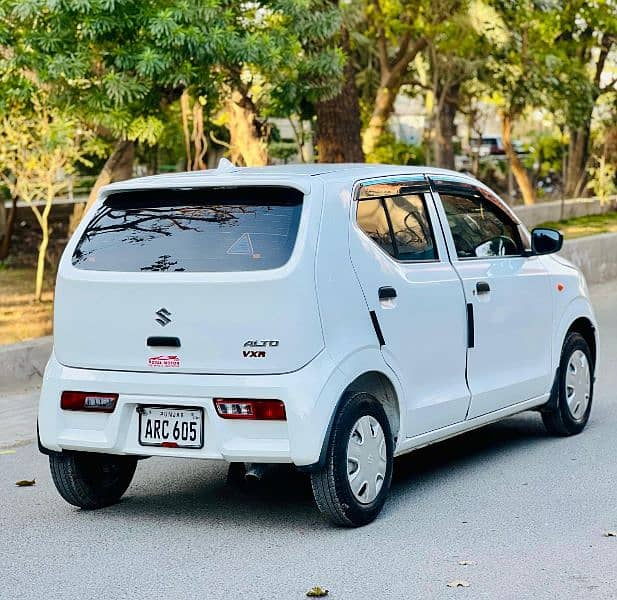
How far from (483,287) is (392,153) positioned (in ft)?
73.0

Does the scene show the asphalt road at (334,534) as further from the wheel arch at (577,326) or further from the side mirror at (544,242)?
the side mirror at (544,242)

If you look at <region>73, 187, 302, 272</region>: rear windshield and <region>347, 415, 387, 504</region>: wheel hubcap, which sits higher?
<region>73, 187, 302, 272</region>: rear windshield

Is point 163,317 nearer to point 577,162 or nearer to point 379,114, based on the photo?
point 379,114

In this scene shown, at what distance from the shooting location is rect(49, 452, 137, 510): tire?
7055mm

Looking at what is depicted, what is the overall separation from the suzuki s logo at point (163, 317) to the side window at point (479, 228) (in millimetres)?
1924

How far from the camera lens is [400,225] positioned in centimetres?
725

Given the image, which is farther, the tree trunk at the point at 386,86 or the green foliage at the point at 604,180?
the green foliage at the point at 604,180

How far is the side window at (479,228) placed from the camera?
781 cm

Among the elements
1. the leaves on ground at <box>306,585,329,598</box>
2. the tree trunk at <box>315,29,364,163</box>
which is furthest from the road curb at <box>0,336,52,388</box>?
the tree trunk at <box>315,29,364,163</box>

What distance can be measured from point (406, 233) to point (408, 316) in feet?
1.57

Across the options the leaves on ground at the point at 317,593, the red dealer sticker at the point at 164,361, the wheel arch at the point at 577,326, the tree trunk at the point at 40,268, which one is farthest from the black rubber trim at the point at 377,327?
the tree trunk at the point at 40,268

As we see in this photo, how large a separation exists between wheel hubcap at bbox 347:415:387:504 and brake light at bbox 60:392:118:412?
114cm

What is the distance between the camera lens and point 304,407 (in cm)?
626

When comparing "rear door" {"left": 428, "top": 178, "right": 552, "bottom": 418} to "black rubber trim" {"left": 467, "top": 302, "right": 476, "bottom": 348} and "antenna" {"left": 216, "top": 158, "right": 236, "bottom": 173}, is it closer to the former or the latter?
"black rubber trim" {"left": 467, "top": 302, "right": 476, "bottom": 348}
